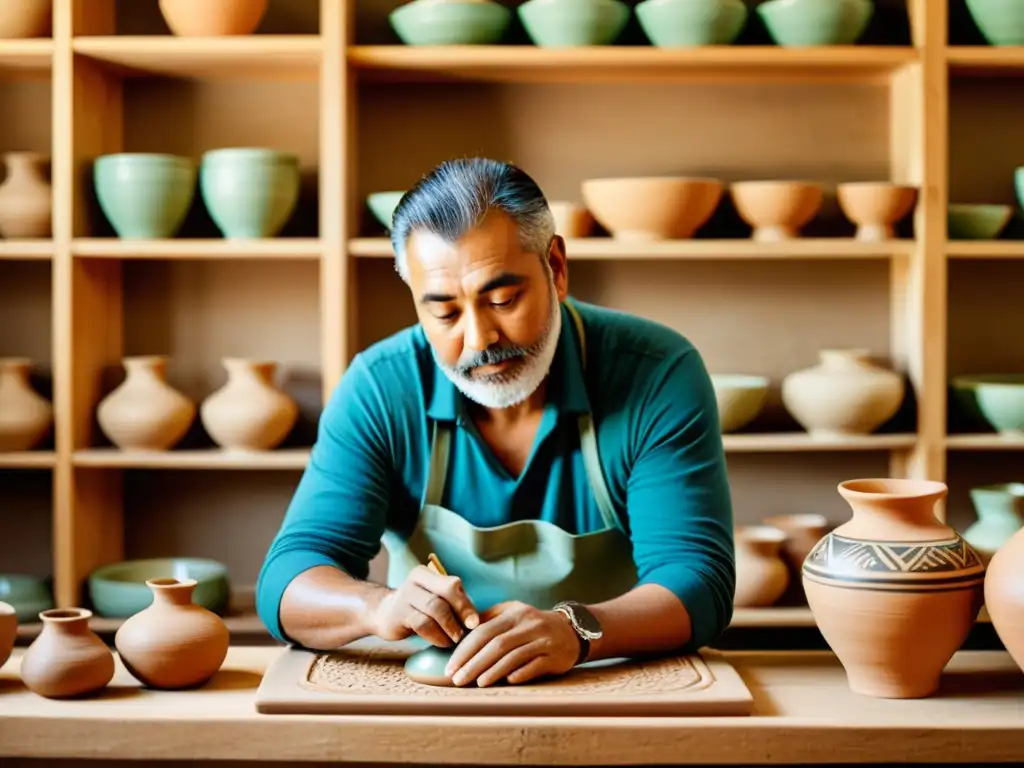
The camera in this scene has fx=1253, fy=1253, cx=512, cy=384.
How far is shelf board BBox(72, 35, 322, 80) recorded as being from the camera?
319 cm

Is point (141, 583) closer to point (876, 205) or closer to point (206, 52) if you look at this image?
point (206, 52)

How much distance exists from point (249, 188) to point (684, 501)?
5.92 feet

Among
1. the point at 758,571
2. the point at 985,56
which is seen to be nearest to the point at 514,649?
the point at 758,571

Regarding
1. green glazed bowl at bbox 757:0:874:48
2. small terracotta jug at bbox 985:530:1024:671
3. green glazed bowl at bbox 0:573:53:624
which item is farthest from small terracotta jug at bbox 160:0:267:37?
small terracotta jug at bbox 985:530:1024:671

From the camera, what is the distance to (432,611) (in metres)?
1.62

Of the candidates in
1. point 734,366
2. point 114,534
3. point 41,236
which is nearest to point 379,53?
point 41,236

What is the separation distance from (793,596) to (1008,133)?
1.47 metres

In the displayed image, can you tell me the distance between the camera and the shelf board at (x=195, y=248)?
10.6ft

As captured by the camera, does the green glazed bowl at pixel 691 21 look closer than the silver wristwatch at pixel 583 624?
No

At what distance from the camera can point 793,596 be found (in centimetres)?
338

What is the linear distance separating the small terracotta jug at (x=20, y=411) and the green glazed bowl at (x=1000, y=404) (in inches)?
96.8

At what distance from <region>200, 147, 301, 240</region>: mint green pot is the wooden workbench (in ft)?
6.32

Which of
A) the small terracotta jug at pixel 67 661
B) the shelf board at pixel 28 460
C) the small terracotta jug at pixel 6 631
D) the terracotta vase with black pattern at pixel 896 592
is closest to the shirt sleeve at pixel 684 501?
the terracotta vase with black pattern at pixel 896 592

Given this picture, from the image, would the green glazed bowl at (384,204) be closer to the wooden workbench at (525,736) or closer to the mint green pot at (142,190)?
the mint green pot at (142,190)
